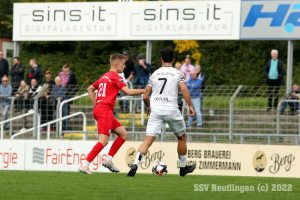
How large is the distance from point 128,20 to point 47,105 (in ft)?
15.2

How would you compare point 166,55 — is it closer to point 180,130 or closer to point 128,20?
point 180,130

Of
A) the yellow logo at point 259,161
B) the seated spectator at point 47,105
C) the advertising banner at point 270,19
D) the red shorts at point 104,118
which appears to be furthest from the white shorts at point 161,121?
the advertising banner at point 270,19

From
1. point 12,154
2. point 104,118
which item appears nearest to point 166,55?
point 104,118

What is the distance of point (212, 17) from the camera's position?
575 inches

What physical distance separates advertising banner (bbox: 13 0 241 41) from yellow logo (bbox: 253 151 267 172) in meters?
4.93

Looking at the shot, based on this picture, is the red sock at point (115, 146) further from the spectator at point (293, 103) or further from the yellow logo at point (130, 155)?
the spectator at point (293, 103)

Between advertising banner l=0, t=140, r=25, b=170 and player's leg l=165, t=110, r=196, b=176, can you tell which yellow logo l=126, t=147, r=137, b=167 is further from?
player's leg l=165, t=110, r=196, b=176

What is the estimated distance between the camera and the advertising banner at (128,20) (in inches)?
574

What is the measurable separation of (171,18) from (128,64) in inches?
77.8

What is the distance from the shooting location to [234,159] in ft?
35.2

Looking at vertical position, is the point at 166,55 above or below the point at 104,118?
above

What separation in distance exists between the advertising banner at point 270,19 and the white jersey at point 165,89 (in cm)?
796

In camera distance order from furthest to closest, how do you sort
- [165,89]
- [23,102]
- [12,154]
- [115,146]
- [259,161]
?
[23,102]
[12,154]
[259,161]
[115,146]
[165,89]

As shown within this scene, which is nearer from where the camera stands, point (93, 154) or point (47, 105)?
point (93, 154)
